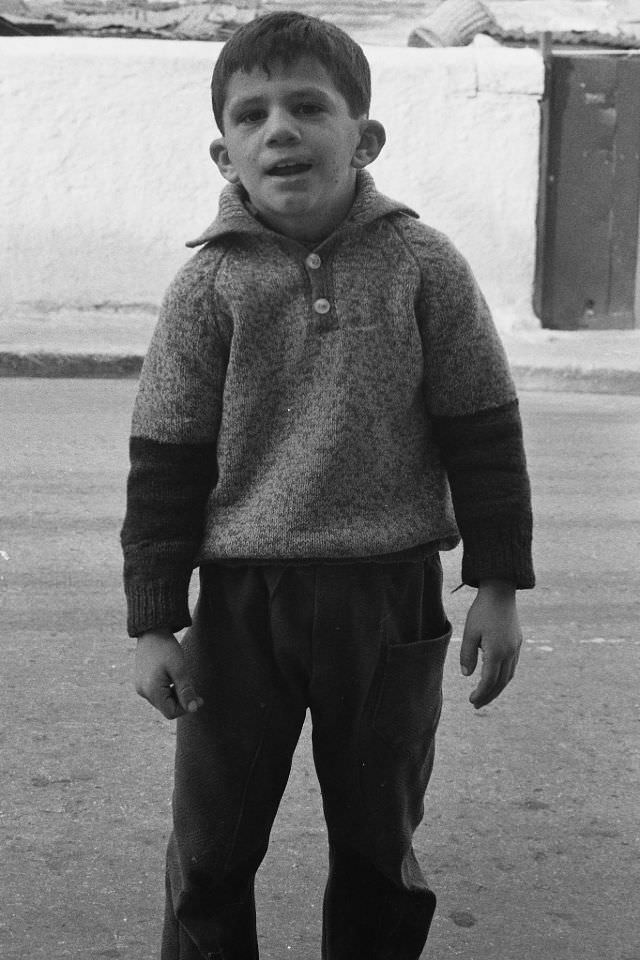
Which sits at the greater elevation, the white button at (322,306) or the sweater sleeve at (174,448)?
the white button at (322,306)

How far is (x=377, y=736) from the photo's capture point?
185 cm

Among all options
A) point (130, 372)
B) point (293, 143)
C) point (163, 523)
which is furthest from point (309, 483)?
point (130, 372)

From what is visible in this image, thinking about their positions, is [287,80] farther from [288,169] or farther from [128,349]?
[128,349]

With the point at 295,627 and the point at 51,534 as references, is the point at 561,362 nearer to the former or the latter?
the point at 51,534

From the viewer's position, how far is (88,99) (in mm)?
10938

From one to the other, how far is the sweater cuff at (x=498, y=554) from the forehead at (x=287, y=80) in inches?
24.2

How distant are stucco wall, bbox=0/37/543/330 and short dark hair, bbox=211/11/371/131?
9382 mm

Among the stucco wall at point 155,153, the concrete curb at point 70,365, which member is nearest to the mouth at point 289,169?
the concrete curb at point 70,365

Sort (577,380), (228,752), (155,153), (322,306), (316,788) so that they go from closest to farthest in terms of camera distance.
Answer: (322,306) → (228,752) → (316,788) → (577,380) → (155,153)

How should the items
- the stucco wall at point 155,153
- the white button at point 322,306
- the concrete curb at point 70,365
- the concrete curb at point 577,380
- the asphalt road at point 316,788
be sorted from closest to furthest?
the white button at point 322,306 < the asphalt road at point 316,788 < the concrete curb at point 70,365 < the concrete curb at point 577,380 < the stucco wall at point 155,153

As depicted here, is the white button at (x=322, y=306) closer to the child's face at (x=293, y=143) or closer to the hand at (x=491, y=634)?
the child's face at (x=293, y=143)

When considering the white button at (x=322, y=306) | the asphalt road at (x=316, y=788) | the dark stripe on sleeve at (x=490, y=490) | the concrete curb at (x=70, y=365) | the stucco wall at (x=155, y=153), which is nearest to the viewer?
the white button at (x=322, y=306)

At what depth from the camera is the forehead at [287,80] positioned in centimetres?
179

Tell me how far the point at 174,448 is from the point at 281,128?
435 millimetres
